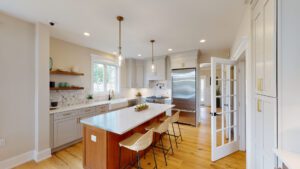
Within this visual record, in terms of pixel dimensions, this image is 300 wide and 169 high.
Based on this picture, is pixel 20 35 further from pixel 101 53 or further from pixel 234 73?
pixel 234 73

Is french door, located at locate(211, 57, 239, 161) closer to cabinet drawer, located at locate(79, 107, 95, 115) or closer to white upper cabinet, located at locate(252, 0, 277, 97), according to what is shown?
white upper cabinet, located at locate(252, 0, 277, 97)

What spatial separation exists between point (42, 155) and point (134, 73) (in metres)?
3.75

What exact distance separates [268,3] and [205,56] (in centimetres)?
347

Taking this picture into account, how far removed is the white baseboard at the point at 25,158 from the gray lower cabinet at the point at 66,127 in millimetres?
175

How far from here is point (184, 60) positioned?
170 inches

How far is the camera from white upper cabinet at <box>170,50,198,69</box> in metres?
4.14

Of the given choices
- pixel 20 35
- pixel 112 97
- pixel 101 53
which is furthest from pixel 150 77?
pixel 20 35

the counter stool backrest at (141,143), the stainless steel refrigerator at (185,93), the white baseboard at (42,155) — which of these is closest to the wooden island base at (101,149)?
the counter stool backrest at (141,143)

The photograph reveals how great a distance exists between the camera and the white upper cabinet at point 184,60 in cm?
414

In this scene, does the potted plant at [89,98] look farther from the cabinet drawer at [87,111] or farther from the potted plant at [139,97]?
the potted plant at [139,97]

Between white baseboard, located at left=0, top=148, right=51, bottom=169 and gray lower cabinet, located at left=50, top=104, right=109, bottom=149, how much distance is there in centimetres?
17

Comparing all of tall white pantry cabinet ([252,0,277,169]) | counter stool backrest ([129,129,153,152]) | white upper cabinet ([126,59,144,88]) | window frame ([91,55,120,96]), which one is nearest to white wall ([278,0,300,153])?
tall white pantry cabinet ([252,0,277,169])

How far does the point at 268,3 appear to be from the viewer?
110 centimetres

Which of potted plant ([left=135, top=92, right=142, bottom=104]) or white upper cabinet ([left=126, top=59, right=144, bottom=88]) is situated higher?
white upper cabinet ([left=126, top=59, right=144, bottom=88])
